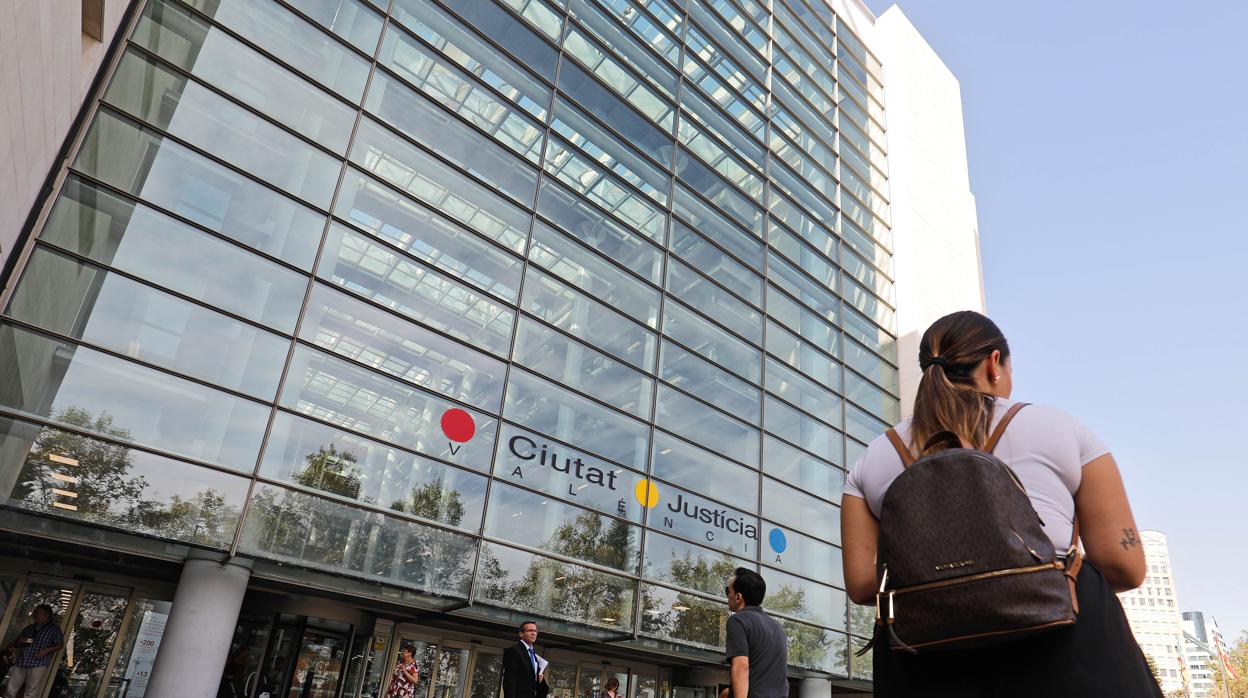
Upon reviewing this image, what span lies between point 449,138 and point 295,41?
316 centimetres

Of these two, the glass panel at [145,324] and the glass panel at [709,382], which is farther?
the glass panel at [709,382]

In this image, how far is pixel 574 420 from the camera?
50.7ft

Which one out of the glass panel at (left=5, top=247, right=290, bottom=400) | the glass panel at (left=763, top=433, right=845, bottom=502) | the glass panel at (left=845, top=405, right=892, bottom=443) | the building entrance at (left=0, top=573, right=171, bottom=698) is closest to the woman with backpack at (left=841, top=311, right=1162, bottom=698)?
the glass panel at (left=5, top=247, right=290, bottom=400)

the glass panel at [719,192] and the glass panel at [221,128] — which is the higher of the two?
the glass panel at [719,192]

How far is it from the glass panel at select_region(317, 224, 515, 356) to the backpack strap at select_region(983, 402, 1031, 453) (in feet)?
41.2

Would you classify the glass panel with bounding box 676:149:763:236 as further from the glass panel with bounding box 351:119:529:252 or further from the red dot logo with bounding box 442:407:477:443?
the red dot logo with bounding box 442:407:477:443

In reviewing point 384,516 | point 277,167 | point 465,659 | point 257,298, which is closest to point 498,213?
point 277,167

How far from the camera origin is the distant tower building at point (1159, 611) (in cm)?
12112

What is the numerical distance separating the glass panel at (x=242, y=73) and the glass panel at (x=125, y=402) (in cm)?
487

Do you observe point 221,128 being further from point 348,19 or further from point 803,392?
point 803,392

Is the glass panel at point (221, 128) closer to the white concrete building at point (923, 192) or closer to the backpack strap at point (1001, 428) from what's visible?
the backpack strap at point (1001, 428)

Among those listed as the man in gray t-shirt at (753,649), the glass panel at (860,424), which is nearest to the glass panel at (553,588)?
the man in gray t-shirt at (753,649)

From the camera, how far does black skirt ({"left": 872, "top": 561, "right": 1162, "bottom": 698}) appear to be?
1.35 metres

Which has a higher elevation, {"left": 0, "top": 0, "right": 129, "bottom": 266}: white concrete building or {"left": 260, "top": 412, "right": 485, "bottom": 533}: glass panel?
{"left": 0, "top": 0, "right": 129, "bottom": 266}: white concrete building
